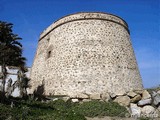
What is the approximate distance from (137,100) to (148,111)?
4.81 feet

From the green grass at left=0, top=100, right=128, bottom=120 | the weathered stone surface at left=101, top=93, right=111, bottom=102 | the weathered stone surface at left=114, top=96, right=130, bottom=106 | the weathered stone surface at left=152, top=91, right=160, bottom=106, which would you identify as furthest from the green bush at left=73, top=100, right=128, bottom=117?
the weathered stone surface at left=152, top=91, right=160, bottom=106

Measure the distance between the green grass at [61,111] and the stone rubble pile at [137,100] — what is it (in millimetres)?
658

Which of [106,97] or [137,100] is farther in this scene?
[106,97]

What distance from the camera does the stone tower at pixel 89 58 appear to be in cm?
1677

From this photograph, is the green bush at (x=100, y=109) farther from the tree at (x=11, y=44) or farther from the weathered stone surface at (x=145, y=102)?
the tree at (x=11, y=44)

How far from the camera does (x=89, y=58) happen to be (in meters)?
Result: 17.3

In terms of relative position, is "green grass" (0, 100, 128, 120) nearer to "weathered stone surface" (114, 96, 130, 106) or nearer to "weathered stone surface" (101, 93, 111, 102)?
"weathered stone surface" (114, 96, 130, 106)

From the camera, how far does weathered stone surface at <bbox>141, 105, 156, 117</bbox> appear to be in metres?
12.8

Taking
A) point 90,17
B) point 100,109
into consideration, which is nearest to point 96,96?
point 100,109

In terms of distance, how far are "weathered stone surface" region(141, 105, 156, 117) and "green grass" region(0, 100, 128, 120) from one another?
114 centimetres

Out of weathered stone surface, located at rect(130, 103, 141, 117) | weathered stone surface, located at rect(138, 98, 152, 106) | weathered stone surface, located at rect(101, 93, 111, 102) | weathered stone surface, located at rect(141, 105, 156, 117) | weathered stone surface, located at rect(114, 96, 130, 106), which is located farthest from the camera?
Result: weathered stone surface, located at rect(101, 93, 111, 102)

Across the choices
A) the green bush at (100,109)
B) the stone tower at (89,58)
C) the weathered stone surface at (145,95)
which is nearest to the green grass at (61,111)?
the green bush at (100,109)

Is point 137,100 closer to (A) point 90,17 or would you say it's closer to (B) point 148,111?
(B) point 148,111

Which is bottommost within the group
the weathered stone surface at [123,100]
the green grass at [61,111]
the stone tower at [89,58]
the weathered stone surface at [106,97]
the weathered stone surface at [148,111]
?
the weathered stone surface at [148,111]
